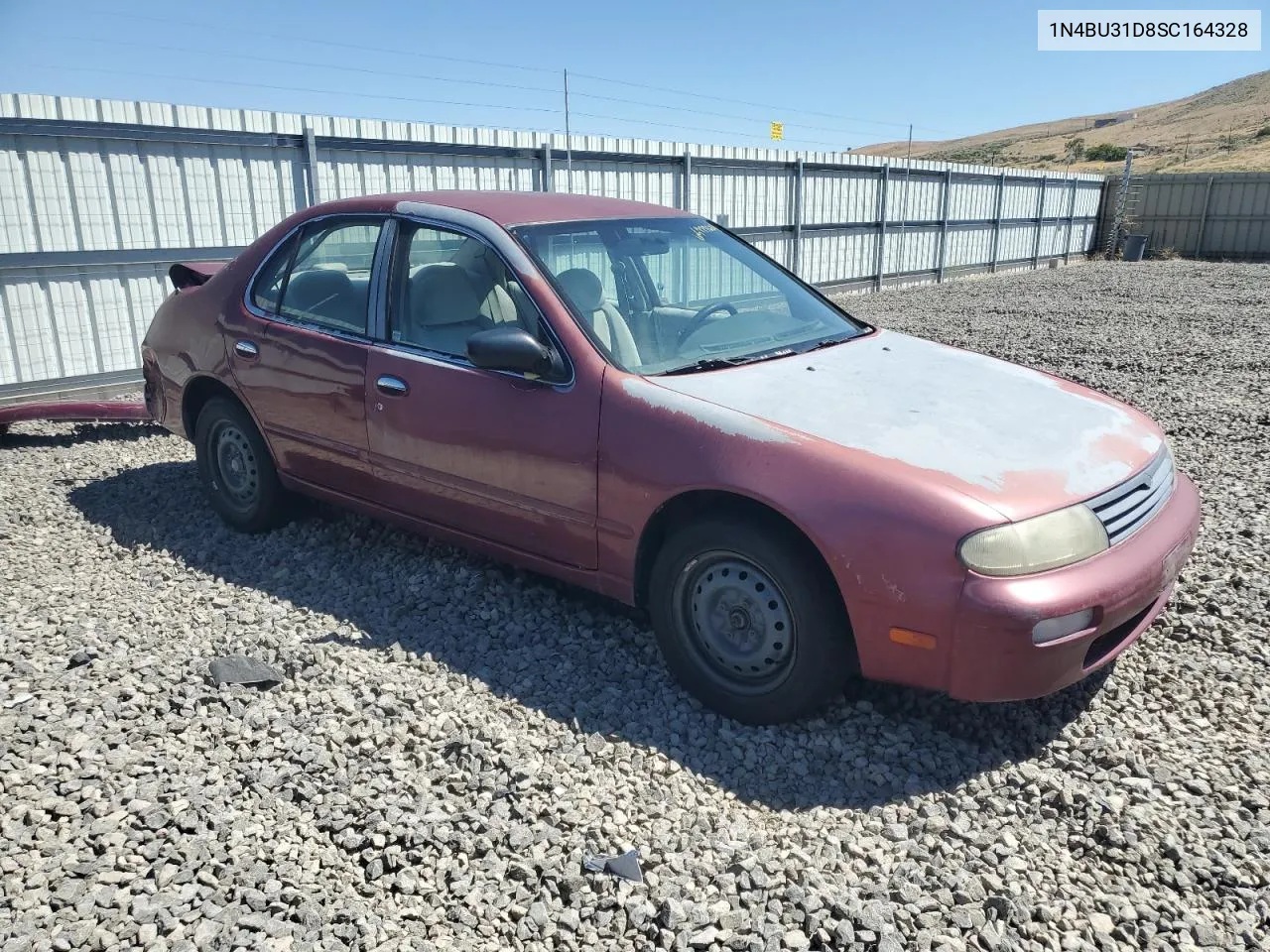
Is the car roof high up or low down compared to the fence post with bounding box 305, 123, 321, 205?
down

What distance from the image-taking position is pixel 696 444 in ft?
10.2

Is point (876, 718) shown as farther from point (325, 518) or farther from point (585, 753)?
point (325, 518)

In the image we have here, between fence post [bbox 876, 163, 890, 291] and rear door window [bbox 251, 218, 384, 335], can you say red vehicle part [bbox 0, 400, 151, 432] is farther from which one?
fence post [bbox 876, 163, 890, 291]

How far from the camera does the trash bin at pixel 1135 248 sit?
26141 millimetres

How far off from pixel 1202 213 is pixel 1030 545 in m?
29.2

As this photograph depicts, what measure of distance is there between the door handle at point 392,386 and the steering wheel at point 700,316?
46.6 inches

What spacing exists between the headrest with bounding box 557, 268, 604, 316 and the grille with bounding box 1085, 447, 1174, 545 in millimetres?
1945

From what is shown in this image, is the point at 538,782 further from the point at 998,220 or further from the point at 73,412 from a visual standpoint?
the point at 998,220

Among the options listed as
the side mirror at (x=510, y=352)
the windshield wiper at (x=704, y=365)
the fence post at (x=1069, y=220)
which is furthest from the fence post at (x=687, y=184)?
the fence post at (x=1069, y=220)

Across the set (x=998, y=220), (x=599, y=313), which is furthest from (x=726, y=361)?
(x=998, y=220)

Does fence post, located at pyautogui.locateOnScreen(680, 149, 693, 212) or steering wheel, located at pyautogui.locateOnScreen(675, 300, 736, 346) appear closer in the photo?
steering wheel, located at pyautogui.locateOnScreen(675, 300, 736, 346)

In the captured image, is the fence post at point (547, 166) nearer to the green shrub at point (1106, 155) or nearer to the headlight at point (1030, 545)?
the headlight at point (1030, 545)

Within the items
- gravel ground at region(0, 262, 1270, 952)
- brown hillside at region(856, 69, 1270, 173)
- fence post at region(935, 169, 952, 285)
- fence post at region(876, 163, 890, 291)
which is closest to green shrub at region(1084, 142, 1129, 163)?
brown hillside at region(856, 69, 1270, 173)

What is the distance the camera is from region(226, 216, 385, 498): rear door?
165 inches
